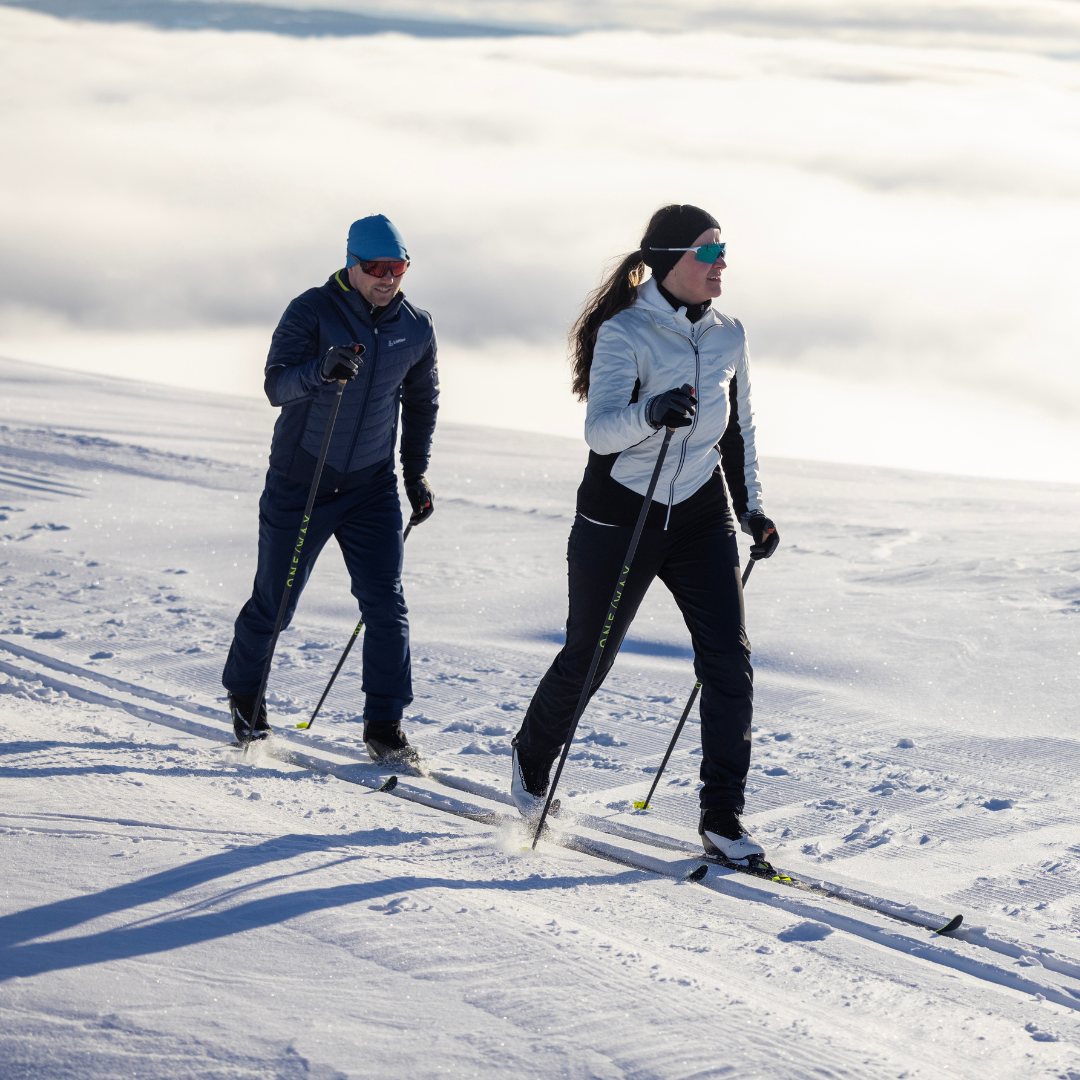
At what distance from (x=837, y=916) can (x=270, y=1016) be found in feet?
4.95

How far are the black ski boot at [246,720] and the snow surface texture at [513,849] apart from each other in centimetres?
13

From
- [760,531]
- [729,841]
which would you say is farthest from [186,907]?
[760,531]

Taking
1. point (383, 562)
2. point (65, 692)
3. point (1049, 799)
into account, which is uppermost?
point (383, 562)

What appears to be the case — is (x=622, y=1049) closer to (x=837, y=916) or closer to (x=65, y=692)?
(x=837, y=916)

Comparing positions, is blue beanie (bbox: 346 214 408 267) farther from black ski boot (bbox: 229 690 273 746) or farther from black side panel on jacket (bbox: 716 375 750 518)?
black ski boot (bbox: 229 690 273 746)

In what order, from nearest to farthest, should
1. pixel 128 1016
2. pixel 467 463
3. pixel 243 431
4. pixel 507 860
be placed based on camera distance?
pixel 128 1016 → pixel 507 860 → pixel 467 463 → pixel 243 431

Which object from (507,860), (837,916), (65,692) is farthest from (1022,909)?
(65,692)

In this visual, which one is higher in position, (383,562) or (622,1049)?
(383,562)

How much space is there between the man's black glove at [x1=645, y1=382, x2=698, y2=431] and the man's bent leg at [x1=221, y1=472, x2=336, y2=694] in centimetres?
154

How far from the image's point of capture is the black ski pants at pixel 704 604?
3.32 metres

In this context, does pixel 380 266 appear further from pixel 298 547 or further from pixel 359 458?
pixel 298 547

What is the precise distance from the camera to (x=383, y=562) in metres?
4.15

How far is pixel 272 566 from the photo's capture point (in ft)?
13.6

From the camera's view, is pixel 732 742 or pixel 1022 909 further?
pixel 732 742
